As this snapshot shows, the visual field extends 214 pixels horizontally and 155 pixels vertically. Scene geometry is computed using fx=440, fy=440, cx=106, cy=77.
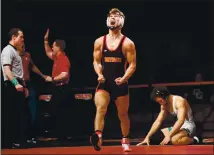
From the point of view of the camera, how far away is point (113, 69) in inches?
188

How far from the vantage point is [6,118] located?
215 inches

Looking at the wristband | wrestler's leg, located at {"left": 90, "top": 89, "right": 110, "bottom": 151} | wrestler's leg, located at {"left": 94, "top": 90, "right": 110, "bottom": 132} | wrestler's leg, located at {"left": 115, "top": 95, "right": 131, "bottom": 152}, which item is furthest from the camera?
the wristband

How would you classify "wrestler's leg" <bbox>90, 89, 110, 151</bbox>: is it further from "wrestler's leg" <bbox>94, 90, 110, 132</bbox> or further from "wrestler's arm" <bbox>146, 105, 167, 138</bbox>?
"wrestler's arm" <bbox>146, 105, 167, 138</bbox>

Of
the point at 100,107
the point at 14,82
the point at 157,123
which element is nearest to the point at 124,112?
the point at 100,107

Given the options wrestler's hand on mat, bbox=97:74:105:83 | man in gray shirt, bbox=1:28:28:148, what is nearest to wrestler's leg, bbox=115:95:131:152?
wrestler's hand on mat, bbox=97:74:105:83

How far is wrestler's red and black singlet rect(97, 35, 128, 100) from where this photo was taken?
475 cm

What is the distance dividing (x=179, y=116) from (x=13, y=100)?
2.12m

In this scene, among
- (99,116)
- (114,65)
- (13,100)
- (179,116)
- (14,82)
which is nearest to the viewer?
(99,116)

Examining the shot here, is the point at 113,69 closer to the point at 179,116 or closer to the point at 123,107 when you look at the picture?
the point at 123,107

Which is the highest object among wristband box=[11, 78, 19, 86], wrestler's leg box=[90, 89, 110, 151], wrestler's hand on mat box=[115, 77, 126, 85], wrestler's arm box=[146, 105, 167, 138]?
wrestler's hand on mat box=[115, 77, 126, 85]

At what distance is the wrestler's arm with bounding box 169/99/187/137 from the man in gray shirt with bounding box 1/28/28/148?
1904mm

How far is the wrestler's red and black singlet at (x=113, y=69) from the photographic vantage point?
4.75 metres

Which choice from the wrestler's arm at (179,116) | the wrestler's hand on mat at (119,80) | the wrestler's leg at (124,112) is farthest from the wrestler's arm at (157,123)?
the wrestler's hand on mat at (119,80)

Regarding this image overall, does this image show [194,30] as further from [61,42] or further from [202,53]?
[61,42]
